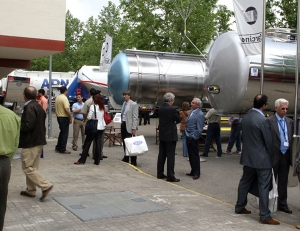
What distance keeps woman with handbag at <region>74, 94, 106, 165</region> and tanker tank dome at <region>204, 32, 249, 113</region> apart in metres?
3.27

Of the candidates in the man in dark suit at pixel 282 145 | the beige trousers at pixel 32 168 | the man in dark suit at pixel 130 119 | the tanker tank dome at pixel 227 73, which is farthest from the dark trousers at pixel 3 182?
the tanker tank dome at pixel 227 73

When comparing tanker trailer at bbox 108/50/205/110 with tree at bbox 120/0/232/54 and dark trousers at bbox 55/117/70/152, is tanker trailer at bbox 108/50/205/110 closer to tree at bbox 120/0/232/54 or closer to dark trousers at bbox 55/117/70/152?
dark trousers at bbox 55/117/70/152

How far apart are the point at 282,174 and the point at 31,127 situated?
4.09m

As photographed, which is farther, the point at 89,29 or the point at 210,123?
the point at 89,29

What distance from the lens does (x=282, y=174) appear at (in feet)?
21.9

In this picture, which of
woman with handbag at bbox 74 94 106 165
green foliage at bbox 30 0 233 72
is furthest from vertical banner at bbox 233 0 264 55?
green foliage at bbox 30 0 233 72

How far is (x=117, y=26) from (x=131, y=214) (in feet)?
136

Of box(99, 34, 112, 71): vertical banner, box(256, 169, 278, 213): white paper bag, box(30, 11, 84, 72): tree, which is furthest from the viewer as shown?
box(30, 11, 84, 72): tree

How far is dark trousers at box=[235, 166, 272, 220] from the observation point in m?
5.86

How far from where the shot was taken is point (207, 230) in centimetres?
541

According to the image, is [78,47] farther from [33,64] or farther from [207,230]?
[207,230]

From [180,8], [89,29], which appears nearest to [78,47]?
[89,29]

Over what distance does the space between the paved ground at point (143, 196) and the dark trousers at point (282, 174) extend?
24 cm

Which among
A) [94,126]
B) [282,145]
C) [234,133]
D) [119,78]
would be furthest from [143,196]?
[119,78]
